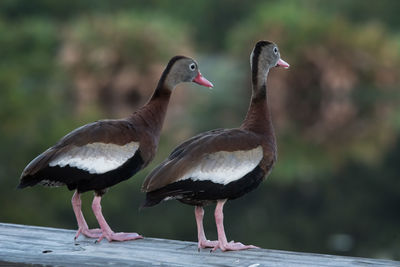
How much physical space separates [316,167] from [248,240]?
151 inches

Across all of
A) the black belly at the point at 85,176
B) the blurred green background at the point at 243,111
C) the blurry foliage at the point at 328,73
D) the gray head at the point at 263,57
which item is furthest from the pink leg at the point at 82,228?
the blurry foliage at the point at 328,73

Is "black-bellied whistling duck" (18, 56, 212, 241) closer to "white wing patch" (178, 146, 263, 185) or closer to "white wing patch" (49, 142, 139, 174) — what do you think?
"white wing patch" (49, 142, 139, 174)

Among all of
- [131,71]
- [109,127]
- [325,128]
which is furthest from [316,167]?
[131,71]

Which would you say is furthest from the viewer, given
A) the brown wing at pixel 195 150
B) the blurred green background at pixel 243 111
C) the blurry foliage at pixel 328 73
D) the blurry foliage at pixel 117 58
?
the blurry foliage at pixel 117 58

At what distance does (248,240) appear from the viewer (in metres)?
10.2

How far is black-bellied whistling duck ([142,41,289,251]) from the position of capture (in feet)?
11.9

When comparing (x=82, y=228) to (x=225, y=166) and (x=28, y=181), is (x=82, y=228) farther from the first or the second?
(x=225, y=166)

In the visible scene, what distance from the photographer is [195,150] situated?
12.2 feet

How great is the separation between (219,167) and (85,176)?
0.66m

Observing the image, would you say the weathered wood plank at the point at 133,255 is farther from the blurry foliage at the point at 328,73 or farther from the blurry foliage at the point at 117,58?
the blurry foliage at the point at 117,58

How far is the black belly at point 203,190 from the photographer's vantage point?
363cm

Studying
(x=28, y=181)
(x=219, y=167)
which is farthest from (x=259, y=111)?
(x=28, y=181)

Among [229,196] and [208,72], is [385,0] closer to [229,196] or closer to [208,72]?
[208,72]

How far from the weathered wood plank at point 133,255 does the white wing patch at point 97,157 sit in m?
0.34
